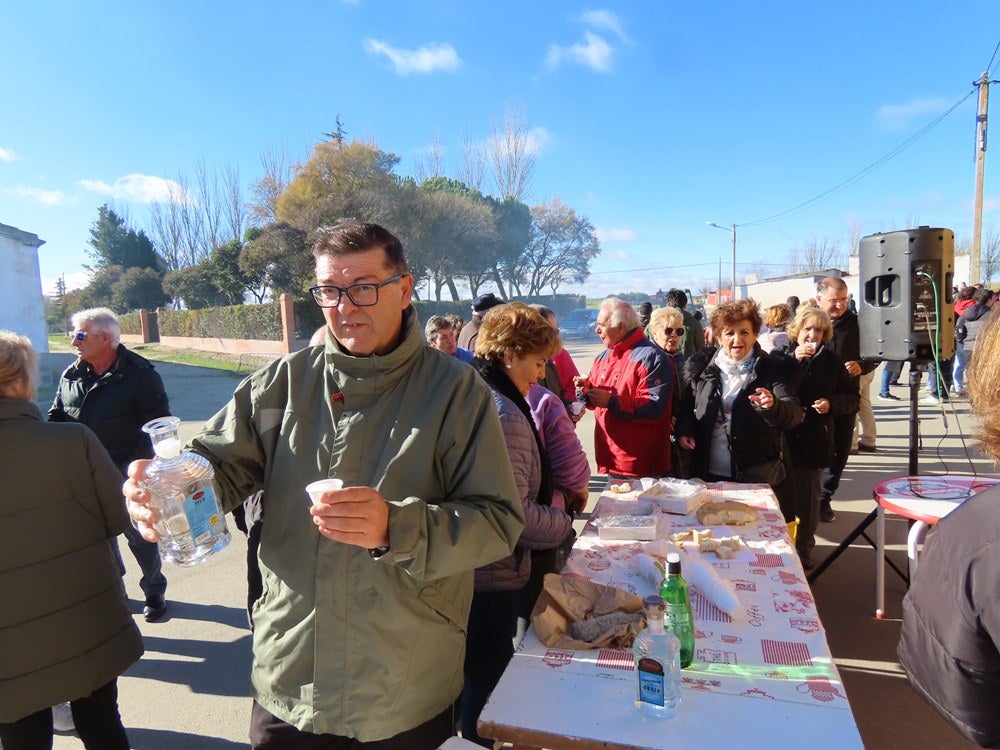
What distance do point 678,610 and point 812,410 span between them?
3068 millimetres

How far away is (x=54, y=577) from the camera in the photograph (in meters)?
1.92

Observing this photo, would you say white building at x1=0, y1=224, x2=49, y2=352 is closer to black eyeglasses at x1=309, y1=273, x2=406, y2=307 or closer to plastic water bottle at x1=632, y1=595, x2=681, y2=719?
black eyeglasses at x1=309, y1=273, x2=406, y2=307

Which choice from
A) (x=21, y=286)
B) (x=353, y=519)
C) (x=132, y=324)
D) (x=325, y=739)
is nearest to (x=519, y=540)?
(x=325, y=739)

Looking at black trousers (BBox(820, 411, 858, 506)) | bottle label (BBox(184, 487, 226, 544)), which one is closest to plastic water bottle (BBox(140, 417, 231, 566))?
bottle label (BBox(184, 487, 226, 544))

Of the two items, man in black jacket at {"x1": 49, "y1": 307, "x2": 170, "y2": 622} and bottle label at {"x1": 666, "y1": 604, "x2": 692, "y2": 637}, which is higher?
man in black jacket at {"x1": 49, "y1": 307, "x2": 170, "y2": 622}

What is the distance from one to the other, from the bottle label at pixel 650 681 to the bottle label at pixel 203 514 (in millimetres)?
1101

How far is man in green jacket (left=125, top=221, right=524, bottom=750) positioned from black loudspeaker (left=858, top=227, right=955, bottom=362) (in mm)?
3384

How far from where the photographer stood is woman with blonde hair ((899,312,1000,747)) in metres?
1.07

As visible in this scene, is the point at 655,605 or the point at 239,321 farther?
the point at 239,321

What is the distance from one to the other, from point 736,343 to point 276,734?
10.1ft

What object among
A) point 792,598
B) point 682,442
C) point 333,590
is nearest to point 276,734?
point 333,590

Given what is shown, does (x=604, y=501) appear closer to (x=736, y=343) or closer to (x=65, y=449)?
(x=736, y=343)

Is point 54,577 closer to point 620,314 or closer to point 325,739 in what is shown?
point 325,739

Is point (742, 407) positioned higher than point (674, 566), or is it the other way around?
point (742, 407)
